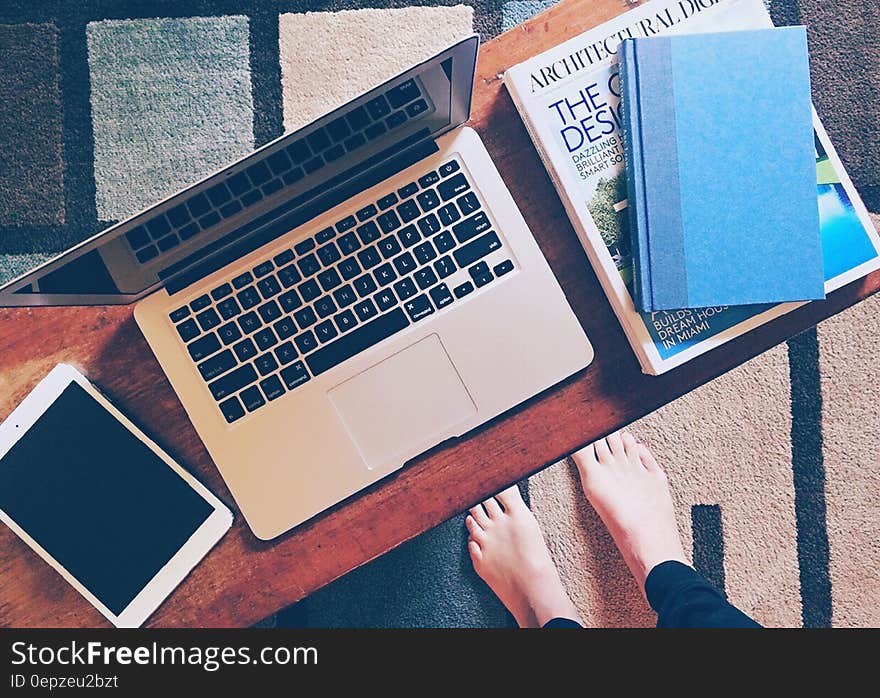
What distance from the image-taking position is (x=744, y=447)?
1119mm

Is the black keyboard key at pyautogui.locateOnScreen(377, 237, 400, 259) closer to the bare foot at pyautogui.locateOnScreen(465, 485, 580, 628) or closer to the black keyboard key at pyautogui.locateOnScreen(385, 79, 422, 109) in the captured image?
the black keyboard key at pyautogui.locateOnScreen(385, 79, 422, 109)

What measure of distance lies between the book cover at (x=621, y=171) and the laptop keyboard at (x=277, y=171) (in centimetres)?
12

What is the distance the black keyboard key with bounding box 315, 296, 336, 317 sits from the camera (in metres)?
0.66

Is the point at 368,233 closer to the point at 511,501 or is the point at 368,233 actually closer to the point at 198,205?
the point at 198,205

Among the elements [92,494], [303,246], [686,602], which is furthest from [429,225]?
[686,602]

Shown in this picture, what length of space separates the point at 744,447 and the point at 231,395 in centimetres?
84

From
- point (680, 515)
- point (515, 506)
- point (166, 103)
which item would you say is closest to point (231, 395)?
point (515, 506)

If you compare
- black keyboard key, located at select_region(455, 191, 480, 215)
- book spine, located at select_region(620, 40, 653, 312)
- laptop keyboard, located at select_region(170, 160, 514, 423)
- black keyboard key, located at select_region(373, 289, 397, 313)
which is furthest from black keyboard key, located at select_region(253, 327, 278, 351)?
book spine, located at select_region(620, 40, 653, 312)

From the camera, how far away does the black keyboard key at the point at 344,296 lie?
25.7 inches

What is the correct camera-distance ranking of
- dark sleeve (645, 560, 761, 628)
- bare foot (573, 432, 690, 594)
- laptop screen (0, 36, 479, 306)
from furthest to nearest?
bare foot (573, 432, 690, 594), dark sleeve (645, 560, 761, 628), laptop screen (0, 36, 479, 306)

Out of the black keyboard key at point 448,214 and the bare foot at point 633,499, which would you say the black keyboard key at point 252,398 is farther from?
the bare foot at point 633,499

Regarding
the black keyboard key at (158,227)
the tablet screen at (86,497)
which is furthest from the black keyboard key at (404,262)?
the tablet screen at (86,497)

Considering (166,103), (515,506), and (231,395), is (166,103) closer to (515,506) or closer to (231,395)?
(231,395)

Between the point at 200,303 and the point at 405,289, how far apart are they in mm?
194
